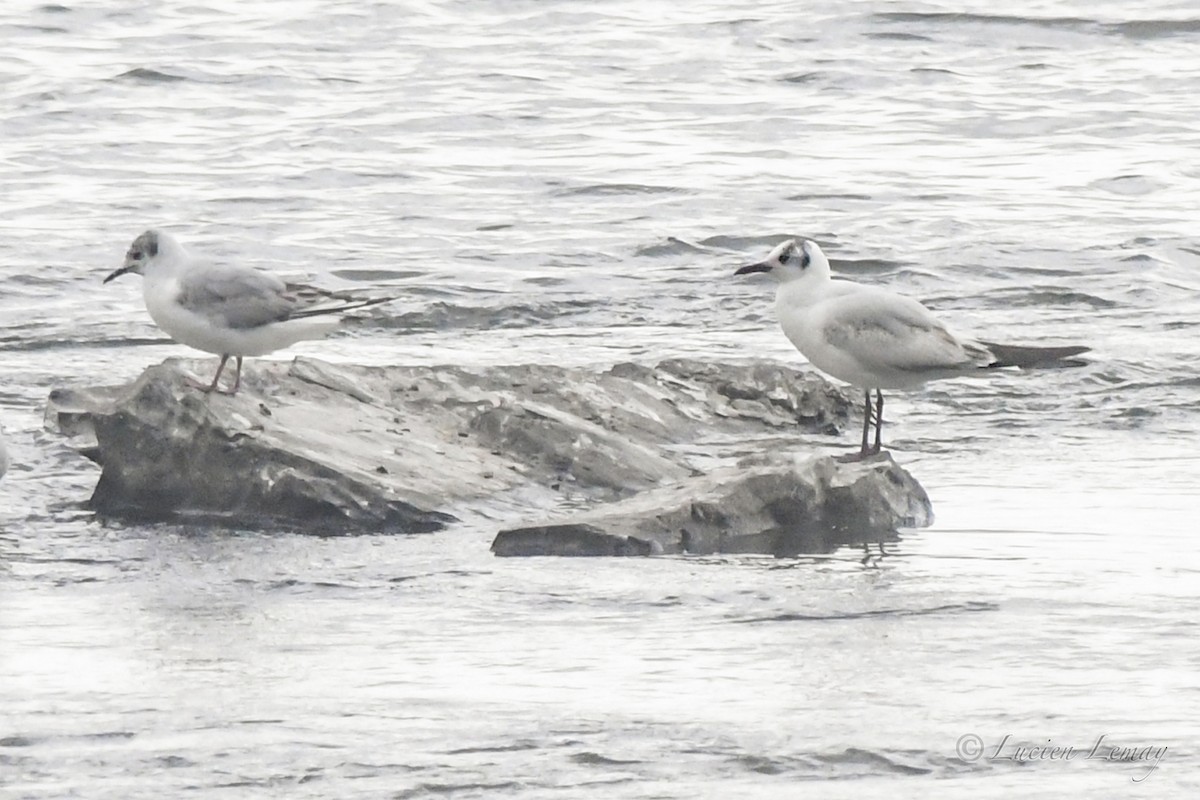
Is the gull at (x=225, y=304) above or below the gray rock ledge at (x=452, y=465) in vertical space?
above

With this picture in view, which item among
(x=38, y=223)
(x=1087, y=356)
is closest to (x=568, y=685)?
(x=1087, y=356)

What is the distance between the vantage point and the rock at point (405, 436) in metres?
6.50

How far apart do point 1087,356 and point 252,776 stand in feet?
22.2

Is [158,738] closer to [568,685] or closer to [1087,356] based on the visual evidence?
[568,685]

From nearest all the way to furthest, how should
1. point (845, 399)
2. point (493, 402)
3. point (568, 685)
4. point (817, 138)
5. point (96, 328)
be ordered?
point (568, 685) < point (493, 402) < point (845, 399) < point (96, 328) < point (817, 138)

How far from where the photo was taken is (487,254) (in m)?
12.9

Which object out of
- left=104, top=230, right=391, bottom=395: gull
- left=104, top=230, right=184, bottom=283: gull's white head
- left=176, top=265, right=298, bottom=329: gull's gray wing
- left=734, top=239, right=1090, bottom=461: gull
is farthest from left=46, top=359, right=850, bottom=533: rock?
left=734, top=239, right=1090, bottom=461: gull

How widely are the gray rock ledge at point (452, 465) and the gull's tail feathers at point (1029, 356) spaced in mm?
882

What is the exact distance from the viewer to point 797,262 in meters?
8.14

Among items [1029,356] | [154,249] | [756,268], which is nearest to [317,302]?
[154,249]

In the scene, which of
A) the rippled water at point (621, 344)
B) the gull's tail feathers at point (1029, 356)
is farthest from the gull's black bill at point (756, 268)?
the gull's tail feathers at point (1029, 356)

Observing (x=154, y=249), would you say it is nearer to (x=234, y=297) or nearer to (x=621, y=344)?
(x=234, y=297)

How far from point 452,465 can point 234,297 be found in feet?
3.67

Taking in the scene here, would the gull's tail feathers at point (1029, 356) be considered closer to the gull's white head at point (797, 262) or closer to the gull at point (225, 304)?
the gull's white head at point (797, 262)
